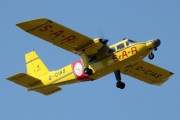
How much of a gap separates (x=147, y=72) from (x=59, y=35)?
347 inches

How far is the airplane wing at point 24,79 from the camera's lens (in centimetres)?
4450

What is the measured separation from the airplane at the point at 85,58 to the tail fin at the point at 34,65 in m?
0.50

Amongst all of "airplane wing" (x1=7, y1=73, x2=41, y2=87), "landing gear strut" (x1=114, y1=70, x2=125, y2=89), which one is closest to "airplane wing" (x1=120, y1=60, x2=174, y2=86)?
"landing gear strut" (x1=114, y1=70, x2=125, y2=89)

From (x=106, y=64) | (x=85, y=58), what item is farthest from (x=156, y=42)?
(x=85, y=58)

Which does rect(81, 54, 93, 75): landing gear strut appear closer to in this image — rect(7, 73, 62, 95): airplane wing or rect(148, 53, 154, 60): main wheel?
rect(148, 53, 154, 60): main wheel

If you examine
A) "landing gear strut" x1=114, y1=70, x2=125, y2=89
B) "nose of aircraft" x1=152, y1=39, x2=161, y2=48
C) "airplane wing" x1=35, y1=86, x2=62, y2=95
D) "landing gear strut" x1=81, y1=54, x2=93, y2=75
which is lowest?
"airplane wing" x1=35, y1=86, x2=62, y2=95

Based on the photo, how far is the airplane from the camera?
41125 mm

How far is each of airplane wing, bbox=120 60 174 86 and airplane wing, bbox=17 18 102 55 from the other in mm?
4594

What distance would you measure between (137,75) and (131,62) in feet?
17.1

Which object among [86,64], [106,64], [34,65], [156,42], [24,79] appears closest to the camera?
[156,42]

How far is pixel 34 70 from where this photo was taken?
158 feet

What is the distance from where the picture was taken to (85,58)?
141ft

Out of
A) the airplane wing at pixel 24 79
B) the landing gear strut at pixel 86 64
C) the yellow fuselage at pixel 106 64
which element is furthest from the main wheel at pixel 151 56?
the airplane wing at pixel 24 79

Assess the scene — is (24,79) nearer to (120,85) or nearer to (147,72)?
(120,85)
